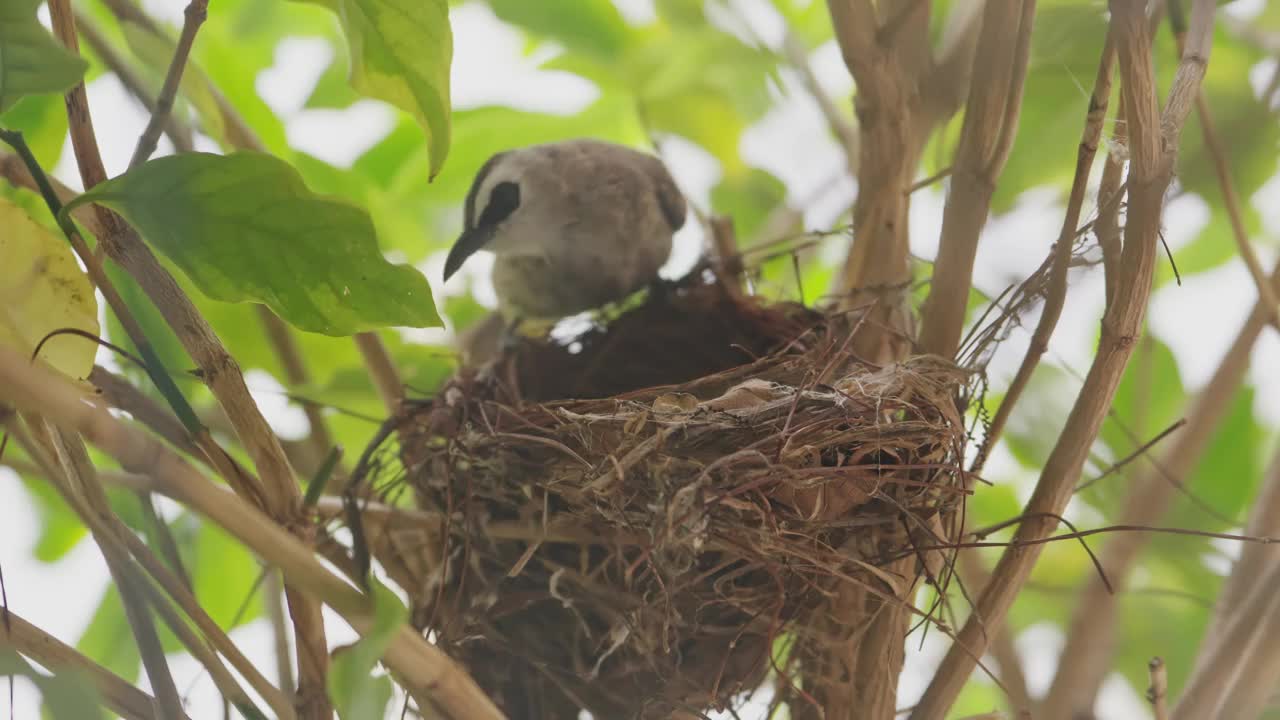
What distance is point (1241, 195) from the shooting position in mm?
1115

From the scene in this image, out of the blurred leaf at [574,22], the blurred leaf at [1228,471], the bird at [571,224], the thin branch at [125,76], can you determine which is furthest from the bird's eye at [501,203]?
the blurred leaf at [1228,471]

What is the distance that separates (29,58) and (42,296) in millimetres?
139

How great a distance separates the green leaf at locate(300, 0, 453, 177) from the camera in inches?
26.8

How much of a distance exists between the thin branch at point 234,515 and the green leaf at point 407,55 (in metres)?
0.27

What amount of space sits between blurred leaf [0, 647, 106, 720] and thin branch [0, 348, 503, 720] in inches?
4.0

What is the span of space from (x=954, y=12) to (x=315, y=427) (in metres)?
0.77

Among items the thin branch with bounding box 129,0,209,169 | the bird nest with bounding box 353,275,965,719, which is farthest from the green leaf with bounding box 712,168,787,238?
the thin branch with bounding box 129,0,209,169

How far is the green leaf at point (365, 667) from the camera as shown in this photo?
1.70 ft

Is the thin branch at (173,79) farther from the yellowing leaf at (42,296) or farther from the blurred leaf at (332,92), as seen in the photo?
the blurred leaf at (332,92)

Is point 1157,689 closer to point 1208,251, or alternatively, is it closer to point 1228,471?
point 1228,471

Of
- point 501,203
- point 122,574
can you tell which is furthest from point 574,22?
point 122,574

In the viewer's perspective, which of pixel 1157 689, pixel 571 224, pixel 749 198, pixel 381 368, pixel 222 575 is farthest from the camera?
pixel 749 198

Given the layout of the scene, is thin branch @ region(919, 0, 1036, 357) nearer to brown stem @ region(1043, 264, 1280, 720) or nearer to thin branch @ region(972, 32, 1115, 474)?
thin branch @ region(972, 32, 1115, 474)

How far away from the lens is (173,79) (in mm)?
650
